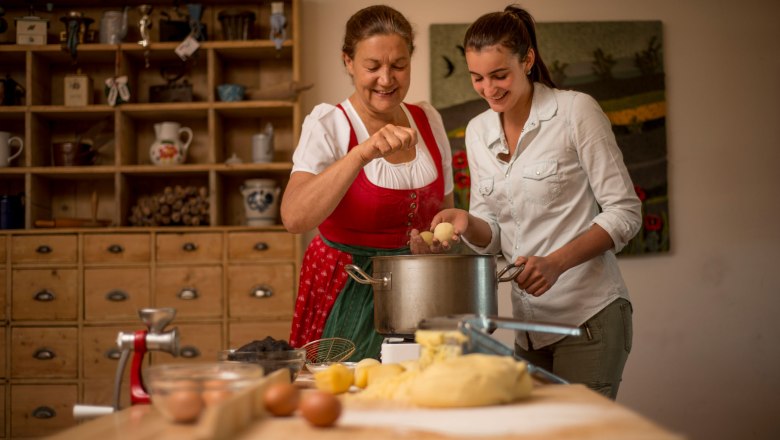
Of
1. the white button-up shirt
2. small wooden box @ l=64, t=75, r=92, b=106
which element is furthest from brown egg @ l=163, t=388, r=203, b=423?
small wooden box @ l=64, t=75, r=92, b=106

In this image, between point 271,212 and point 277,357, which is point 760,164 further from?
point 277,357

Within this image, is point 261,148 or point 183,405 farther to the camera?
point 261,148

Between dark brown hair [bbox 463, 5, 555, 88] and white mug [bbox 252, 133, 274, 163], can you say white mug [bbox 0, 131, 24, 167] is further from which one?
dark brown hair [bbox 463, 5, 555, 88]

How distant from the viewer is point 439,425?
96 centimetres

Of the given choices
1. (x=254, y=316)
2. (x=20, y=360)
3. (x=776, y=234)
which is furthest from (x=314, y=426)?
(x=776, y=234)

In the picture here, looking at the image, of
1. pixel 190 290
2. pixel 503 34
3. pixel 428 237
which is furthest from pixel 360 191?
pixel 190 290

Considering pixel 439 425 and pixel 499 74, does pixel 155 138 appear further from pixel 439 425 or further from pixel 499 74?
pixel 439 425

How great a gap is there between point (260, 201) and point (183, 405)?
2.80 meters

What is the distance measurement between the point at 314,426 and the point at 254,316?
2619 mm

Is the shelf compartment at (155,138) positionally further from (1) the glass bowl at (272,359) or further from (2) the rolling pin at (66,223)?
(1) the glass bowl at (272,359)

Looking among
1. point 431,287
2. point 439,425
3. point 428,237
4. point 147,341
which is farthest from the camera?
point 428,237

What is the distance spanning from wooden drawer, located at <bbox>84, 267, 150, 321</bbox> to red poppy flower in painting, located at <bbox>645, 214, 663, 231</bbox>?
237 cm

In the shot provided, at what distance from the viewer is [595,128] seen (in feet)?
5.96

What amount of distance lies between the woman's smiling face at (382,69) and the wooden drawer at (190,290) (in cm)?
186
